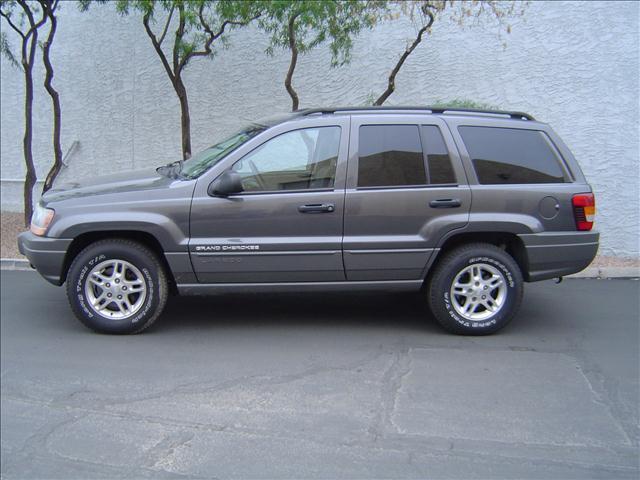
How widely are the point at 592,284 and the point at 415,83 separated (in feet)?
14.2

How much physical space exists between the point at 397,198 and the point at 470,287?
1.03 meters

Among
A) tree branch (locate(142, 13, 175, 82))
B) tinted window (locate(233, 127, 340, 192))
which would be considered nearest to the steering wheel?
tinted window (locate(233, 127, 340, 192))

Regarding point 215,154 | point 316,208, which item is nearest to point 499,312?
point 316,208

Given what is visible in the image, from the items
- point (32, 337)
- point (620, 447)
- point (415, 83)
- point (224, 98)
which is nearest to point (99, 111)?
point (224, 98)

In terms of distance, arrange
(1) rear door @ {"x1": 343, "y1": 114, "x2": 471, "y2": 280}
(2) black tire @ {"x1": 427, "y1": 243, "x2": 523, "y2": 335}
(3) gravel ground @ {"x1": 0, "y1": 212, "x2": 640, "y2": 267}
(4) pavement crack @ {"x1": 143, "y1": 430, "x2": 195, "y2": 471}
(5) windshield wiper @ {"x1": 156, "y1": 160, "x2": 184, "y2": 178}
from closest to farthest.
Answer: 1. (4) pavement crack @ {"x1": 143, "y1": 430, "x2": 195, "y2": 471}
2. (1) rear door @ {"x1": 343, "y1": 114, "x2": 471, "y2": 280}
3. (2) black tire @ {"x1": 427, "y1": 243, "x2": 523, "y2": 335}
4. (5) windshield wiper @ {"x1": 156, "y1": 160, "x2": 184, "y2": 178}
5. (3) gravel ground @ {"x1": 0, "y1": 212, "x2": 640, "y2": 267}

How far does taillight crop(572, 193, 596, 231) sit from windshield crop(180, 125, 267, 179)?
2826 millimetres

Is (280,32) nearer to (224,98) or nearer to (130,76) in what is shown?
(224,98)

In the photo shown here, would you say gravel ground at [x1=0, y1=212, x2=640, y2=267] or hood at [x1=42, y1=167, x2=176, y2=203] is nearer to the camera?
hood at [x1=42, y1=167, x2=176, y2=203]

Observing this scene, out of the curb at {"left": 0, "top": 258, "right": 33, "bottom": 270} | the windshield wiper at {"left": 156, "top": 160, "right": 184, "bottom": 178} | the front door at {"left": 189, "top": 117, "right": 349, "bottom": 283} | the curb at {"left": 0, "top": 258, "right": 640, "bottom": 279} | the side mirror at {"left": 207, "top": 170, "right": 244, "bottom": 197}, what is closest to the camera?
the side mirror at {"left": 207, "top": 170, "right": 244, "bottom": 197}

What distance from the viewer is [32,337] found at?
19.5 ft

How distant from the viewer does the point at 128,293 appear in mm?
5805

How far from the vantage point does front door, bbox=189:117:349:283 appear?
571 centimetres

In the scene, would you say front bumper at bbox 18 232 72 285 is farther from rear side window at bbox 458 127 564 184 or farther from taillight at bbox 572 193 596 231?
taillight at bbox 572 193 596 231

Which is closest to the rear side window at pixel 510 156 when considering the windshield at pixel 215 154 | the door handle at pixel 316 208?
the door handle at pixel 316 208
